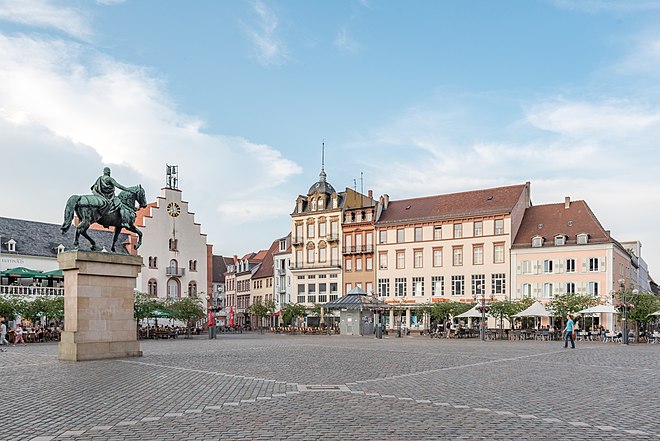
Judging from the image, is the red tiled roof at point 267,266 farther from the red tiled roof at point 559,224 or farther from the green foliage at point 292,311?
the red tiled roof at point 559,224

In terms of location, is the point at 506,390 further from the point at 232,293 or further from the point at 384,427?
the point at 232,293

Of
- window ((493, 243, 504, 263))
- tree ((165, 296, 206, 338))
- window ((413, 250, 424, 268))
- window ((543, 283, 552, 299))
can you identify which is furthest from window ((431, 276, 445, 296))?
tree ((165, 296, 206, 338))

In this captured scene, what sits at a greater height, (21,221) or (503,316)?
(21,221)

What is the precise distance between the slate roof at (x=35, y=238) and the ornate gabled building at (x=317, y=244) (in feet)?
82.6

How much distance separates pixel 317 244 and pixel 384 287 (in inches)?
457

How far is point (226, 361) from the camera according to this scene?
26.3 meters

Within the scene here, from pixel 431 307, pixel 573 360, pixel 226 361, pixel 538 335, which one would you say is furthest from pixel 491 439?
pixel 431 307

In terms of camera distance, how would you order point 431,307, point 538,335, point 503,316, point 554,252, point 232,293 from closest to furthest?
point 538,335, point 503,316, point 431,307, point 554,252, point 232,293

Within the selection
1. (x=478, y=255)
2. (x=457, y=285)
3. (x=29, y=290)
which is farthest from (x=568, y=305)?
(x=29, y=290)

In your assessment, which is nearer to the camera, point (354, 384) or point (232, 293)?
point (354, 384)

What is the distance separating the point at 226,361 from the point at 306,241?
65569 millimetres

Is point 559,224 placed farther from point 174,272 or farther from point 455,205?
point 174,272

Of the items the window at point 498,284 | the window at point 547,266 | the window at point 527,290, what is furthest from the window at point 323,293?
the window at point 547,266

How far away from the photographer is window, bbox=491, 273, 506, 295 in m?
73.3
